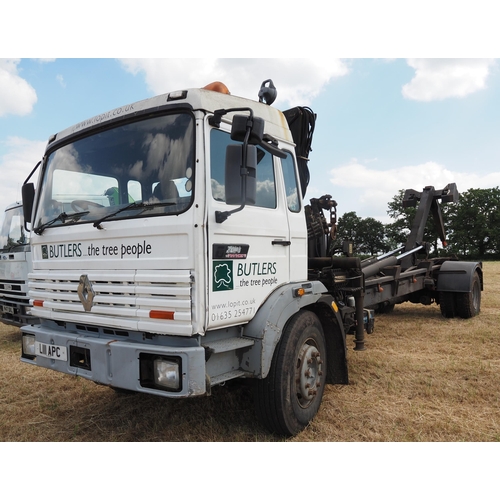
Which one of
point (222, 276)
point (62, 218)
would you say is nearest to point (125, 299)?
point (222, 276)

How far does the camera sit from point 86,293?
10.6 feet

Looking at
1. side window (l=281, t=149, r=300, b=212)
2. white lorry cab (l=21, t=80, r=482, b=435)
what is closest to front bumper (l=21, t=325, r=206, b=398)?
white lorry cab (l=21, t=80, r=482, b=435)

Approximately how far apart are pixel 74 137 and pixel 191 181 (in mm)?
1373

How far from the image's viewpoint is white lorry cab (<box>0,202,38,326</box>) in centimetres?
694

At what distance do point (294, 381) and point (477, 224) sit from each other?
178ft

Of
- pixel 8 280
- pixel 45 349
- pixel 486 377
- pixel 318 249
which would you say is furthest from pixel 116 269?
pixel 8 280

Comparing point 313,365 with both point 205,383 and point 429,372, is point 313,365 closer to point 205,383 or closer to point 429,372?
point 205,383

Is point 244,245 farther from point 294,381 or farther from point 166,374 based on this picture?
point 294,381

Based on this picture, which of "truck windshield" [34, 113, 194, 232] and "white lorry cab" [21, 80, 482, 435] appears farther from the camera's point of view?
"truck windshield" [34, 113, 194, 232]

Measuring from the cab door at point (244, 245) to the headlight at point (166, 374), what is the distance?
34 cm

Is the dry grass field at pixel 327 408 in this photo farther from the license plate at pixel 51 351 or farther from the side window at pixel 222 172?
the side window at pixel 222 172

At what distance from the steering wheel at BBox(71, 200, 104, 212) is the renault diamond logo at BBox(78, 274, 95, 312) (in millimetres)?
533

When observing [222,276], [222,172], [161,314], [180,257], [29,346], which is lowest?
[29,346]

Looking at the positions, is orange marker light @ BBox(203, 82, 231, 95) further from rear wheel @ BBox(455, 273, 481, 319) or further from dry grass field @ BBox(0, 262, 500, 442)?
rear wheel @ BBox(455, 273, 481, 319)
